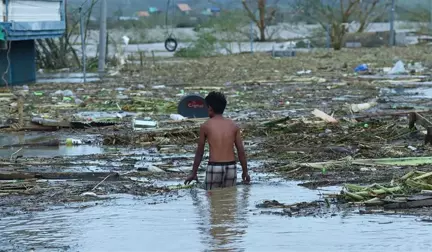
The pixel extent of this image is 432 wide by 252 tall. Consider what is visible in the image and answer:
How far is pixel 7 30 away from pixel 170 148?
472 inches

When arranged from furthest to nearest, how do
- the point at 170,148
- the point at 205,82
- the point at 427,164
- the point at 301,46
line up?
the point at 301,46, the point at 205,82, the point at 170,148, the point at 427,164

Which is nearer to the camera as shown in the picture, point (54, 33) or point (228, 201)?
point (228, 201)

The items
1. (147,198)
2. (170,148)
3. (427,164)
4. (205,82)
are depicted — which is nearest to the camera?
(147,198)

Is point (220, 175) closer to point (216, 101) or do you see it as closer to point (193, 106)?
point (216, 101)

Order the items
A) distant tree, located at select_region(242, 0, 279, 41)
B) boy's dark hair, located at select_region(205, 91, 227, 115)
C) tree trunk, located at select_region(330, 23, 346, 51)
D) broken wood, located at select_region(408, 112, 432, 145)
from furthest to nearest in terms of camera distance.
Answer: distant tree, located at select_region(242, 0, 279, 41) < tree trunk, located at select_region(330, 23, 346, 51) < broken wood, located at select_region(408, 112, 432, 145) < boy's dark hair, located at select_region(205, 91, 227, 115)

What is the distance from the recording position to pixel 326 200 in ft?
29.3

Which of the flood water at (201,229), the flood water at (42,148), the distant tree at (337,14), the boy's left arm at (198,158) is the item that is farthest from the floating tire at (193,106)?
the distant tree at (337,14)

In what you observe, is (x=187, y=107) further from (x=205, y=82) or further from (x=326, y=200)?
(x=205, y=82)

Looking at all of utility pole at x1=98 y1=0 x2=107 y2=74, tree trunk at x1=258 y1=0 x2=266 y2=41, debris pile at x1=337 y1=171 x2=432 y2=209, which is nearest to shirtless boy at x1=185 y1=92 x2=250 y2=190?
debris pile at x1=337 y1=171 x2=432 y2=209

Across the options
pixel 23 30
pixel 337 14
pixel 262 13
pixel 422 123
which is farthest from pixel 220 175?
pixel 337 14

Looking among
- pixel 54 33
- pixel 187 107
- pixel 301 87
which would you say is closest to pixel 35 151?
pixel 187 107

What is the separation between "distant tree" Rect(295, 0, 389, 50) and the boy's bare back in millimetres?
38715

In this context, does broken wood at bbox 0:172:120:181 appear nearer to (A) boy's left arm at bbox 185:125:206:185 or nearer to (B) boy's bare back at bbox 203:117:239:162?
(A) boy's left arm at bbox 185:125:206:185

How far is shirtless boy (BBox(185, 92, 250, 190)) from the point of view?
32.0ft
